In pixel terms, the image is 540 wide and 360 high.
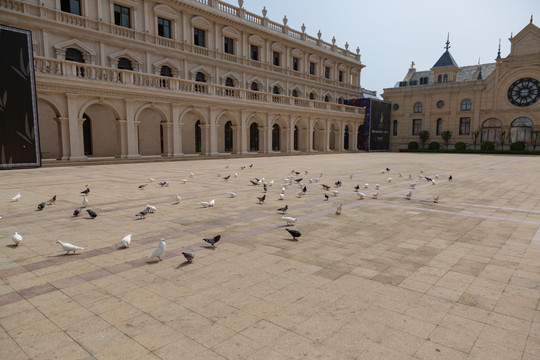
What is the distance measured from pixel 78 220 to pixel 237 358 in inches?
265

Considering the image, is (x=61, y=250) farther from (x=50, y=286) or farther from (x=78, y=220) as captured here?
(x=78, y=220)

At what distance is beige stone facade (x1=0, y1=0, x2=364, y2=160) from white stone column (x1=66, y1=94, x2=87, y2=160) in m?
0.06

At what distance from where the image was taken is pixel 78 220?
820cm

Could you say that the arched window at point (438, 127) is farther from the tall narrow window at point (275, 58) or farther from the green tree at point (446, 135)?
the tall narrow window at point (275, 58)

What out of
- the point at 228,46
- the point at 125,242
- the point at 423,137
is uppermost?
the point at 228,46

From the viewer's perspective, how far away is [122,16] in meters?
28.9

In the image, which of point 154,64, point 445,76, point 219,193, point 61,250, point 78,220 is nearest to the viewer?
point 61,250

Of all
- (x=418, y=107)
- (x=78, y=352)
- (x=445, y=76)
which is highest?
(x=445, y=76)

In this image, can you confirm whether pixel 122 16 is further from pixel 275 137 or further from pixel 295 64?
pixel 295 64

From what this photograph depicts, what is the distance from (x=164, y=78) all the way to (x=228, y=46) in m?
12.7

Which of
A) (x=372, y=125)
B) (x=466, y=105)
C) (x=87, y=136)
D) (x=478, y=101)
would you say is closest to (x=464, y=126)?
(x=466, y=105)

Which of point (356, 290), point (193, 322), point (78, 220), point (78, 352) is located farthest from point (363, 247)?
point (78, 220)

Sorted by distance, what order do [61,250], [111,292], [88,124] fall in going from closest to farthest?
1. [111,292]
2. [61,250]
3. [88,124]

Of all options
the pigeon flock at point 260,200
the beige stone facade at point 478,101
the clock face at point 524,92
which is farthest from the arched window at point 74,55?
the clock face at point 524,92
